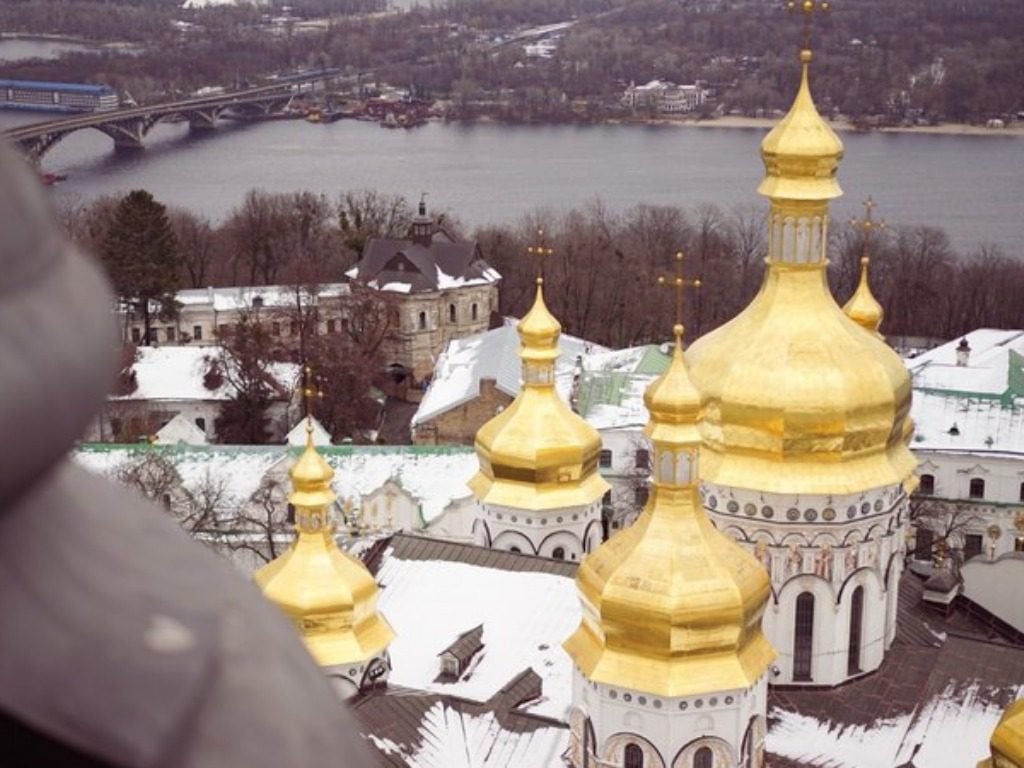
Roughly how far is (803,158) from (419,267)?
686 inches

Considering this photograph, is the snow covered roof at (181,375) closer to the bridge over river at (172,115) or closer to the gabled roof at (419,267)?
the gabled roof at (419,267)

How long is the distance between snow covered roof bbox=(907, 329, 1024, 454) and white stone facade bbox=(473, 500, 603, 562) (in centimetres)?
709

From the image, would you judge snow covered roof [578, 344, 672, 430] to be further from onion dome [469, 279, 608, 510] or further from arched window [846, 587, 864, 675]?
arched window [846, 587, 864, 675]

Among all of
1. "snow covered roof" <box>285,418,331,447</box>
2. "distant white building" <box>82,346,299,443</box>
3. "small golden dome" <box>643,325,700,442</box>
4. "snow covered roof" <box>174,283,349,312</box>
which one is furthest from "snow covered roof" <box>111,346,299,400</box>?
"small golden dome" <box>643,325,700,442</box>

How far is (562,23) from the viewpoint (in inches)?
3959

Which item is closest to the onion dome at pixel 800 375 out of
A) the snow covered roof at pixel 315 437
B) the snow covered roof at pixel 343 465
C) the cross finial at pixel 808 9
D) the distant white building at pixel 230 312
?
the cross finial at pixel 808 9

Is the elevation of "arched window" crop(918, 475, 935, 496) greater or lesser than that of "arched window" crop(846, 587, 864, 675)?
lesser

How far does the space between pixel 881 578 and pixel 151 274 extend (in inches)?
768

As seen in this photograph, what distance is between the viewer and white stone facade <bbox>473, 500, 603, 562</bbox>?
485 inches

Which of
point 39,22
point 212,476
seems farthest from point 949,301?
point 39,22

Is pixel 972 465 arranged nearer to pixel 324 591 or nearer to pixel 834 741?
pixel 834 741

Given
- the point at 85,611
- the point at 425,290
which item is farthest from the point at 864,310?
the point at 425,290

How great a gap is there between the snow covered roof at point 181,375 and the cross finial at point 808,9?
42.2ft

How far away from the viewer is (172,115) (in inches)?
2457
